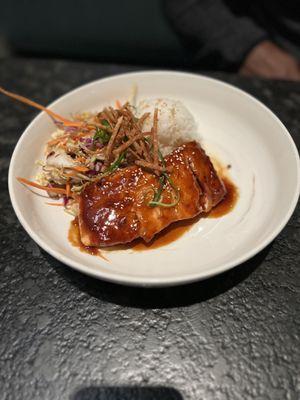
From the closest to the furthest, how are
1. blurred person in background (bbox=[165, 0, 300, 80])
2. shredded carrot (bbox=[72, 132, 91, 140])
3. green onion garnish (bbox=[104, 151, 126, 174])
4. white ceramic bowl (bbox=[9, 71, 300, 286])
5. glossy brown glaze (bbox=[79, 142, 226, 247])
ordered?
white ceramic bowl (bbox=[9, 71, 300, 286]) < glossy brown glaze (bbox=[79, 142, 226, 247]) < green onion garnish (bbox=[104, 151, 126, 174]) < shredded carrot (bbox=[72, 132, 91, 140]) < blurred person in background (bbox=[165, 0, 300, 80])

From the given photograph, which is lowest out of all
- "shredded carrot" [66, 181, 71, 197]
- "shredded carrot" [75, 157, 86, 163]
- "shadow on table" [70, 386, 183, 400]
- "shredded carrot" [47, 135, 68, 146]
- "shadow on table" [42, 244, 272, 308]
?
"shadow on table" [70, 386, 183, 400]

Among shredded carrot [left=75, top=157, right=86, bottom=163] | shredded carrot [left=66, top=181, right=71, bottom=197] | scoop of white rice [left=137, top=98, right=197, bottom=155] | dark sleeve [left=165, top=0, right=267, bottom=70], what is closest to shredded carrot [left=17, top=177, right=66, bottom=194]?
shredded carrot [left=66, top=181, right=71, bottom=197]

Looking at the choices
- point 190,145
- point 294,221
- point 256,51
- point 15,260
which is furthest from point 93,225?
point 256,51

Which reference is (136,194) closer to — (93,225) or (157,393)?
(93,225)

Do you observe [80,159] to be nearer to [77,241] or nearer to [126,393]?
[77,241]

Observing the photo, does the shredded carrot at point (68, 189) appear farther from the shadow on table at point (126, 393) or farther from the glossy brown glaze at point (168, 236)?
the shadow on table at point (126, 393)

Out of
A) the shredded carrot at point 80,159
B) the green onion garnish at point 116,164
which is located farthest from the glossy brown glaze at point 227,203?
the shredded carrot at point 80,159

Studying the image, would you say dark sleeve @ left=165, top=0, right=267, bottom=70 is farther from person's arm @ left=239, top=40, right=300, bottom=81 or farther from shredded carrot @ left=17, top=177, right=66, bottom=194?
shredded carrot @ left=17, top=177, right=66, bottom=194
